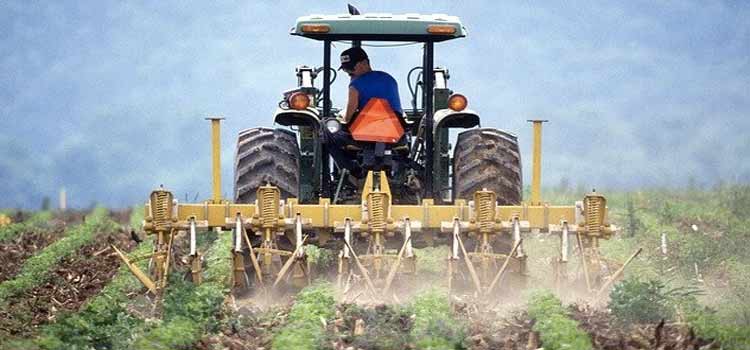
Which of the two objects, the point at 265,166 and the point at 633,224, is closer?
the point at 265,166

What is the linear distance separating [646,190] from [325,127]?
12.8m

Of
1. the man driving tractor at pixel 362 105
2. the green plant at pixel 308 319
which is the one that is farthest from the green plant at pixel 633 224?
the green plant at pixel 308 319

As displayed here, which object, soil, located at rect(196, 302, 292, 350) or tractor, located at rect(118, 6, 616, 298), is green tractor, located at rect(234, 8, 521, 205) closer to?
tractor, located at rect(118, 6, 616, 298)

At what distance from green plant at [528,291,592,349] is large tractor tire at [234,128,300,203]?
9.14 feet

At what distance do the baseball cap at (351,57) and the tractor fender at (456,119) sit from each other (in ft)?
2.80

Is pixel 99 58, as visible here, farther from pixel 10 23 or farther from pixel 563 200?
pixel 563 200

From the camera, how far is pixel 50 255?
18.2 metres

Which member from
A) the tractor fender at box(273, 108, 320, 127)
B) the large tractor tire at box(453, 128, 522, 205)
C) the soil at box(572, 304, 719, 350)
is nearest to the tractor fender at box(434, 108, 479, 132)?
the large tractor tire at box(453, 128, 522, 205)

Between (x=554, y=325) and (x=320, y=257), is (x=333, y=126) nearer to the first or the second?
(x=320, y=257)

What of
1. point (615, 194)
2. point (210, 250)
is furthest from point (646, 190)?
point (210, 250)

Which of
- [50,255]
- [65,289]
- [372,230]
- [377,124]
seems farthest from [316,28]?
[50,255]

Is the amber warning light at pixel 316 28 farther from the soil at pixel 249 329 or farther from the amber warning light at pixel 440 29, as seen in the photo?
the soil at pixel 249 329

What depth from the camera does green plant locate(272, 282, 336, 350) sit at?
36.2ft

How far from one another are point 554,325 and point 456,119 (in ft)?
12.4
